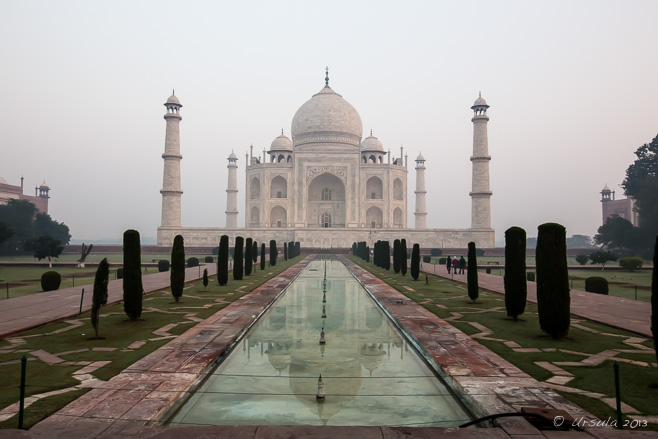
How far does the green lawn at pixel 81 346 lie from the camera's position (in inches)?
166

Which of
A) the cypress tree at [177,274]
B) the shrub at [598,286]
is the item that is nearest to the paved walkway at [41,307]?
the cypress tree at [177,274]

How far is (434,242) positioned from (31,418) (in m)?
36.6

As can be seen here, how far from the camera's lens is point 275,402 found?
166 inches

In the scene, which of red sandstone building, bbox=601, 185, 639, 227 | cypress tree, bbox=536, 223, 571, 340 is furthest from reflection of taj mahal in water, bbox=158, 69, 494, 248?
cypress tree, bbox=536, 223, 571, 340

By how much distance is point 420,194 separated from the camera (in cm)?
5091

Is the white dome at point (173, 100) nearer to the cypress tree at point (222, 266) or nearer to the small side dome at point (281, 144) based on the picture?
the small side dome at point (281, 144)

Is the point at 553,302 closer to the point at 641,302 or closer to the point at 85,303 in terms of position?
the point at 641,302

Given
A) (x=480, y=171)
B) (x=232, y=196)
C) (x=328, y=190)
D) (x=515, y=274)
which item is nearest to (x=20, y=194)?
(x=232, y=196)

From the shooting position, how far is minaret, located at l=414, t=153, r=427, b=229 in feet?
166

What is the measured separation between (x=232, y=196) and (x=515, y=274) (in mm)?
45346

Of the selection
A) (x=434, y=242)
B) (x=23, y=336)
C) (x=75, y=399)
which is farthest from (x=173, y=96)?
(x=75, y=399)

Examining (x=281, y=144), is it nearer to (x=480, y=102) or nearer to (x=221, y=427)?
(x=480, y=102)

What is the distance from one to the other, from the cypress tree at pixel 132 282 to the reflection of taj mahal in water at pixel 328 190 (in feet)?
98.2

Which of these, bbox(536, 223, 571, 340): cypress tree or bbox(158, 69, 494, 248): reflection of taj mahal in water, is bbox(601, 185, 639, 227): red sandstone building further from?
bbox(536, 223, 571, 340): cypress tree
